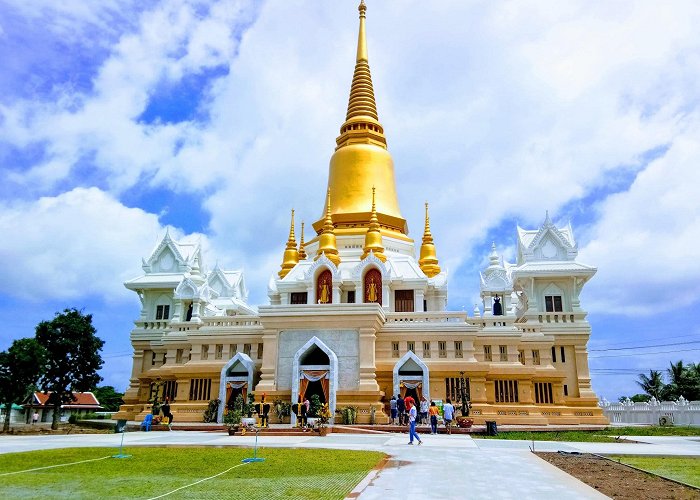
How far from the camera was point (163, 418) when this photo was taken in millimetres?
25328

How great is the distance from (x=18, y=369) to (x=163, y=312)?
540 inches

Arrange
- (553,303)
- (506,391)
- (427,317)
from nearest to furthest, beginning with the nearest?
(506,391), (427,317), (553,303)

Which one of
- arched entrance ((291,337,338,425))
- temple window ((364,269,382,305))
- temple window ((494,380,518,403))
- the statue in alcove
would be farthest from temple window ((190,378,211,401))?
the statue in alcove

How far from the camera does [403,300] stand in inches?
1330

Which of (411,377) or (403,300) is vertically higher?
(403,300)

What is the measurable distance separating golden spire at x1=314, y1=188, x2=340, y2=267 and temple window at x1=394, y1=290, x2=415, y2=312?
4197 millimetres

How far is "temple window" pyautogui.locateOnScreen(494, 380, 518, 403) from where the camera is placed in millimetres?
28781

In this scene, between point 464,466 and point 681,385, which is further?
point 681,385

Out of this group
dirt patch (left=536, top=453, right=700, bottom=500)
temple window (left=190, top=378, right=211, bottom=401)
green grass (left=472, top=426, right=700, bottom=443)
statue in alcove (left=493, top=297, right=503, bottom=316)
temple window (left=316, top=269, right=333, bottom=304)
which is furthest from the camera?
statue in alcove (left=493, top=297, right=503, bottom=316)

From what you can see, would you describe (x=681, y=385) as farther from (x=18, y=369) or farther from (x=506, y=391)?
(x=18, y=369)

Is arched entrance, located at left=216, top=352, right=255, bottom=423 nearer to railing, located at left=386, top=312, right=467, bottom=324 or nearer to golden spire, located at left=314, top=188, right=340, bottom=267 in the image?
railing, located at left=386, top=312, right=467, bottom=324

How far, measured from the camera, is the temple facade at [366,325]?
27.2 metres

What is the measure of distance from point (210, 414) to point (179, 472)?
700 inches

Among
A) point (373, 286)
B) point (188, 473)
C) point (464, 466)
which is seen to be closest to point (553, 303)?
point (373, 286)
